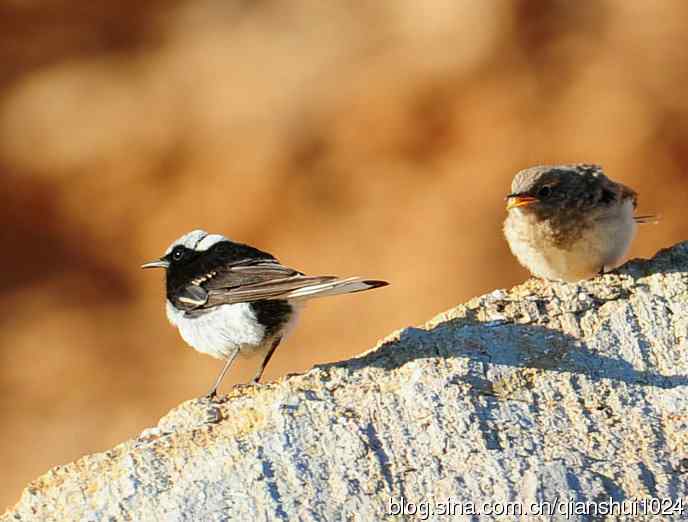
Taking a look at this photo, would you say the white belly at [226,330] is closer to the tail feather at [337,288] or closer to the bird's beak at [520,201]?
the tail feather at [337,288]

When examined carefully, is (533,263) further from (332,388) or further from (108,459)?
(108,459)

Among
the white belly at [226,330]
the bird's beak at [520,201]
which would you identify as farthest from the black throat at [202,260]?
the bird's beak at [520,201]

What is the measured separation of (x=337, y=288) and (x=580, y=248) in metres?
1.37

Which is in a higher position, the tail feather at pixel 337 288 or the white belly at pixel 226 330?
the white belly at pixel 226 330

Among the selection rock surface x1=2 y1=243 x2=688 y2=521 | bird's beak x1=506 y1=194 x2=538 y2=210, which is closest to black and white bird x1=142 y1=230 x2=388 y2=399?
rock surface x1=2 y1=243 x2=688 y2=521

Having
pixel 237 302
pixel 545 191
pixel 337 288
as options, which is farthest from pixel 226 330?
pixel 545 191

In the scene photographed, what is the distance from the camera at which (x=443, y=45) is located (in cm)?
1080

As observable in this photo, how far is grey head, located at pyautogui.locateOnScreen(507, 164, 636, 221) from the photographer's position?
19.7 feet

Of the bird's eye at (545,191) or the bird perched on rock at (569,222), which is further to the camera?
the bird's eye at (545,191)

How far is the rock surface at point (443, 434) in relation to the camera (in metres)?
4.14

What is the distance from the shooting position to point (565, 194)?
239 inches

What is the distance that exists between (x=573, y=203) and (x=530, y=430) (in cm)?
189

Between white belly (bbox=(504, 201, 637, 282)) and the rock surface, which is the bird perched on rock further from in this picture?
the rock surface

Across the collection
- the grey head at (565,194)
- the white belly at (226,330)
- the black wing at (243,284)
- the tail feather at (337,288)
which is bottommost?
the tail feather at (337,288)
